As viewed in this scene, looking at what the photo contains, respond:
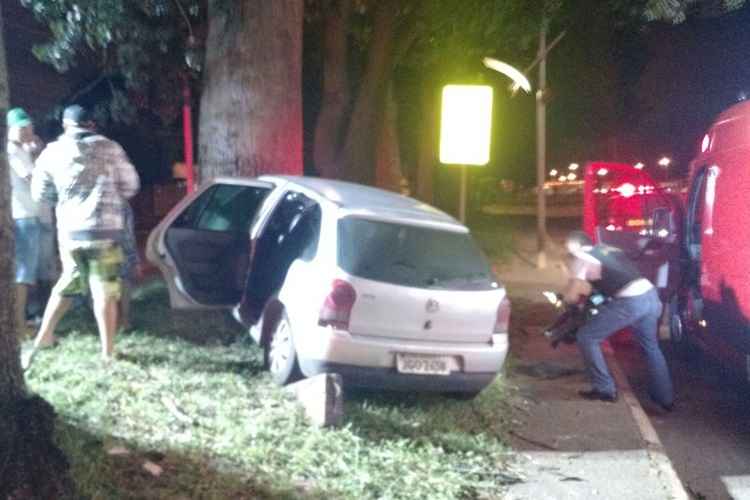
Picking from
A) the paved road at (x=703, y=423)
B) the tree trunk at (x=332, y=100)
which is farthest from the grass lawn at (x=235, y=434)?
the tree trunk at (x=332, y=100)

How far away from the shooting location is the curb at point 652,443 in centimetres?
621

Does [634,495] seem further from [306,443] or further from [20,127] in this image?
[20,127]

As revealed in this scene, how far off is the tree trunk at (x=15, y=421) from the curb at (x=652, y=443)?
144 inches

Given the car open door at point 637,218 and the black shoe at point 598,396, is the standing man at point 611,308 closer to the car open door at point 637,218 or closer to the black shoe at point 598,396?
the black shoe at point 598,396

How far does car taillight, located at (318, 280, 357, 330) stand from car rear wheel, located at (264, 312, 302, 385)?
0.49 m

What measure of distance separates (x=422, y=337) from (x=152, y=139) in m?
11.9

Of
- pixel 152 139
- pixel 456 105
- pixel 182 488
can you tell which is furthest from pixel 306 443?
pixel 152 139

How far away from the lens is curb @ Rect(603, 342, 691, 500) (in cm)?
621

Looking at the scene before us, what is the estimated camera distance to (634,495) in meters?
6.04

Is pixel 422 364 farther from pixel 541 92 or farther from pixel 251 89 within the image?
pixel 541 92

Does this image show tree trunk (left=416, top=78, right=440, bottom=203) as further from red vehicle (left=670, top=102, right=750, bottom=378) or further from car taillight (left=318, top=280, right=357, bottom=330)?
car taillight (left=318, top=280, right=357, bottom=330)

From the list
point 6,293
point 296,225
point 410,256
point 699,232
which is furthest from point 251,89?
point 6,293

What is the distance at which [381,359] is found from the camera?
265 inches

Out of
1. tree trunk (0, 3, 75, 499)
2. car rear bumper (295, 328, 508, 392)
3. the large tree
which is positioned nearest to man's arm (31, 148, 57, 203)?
car rear bumper (295, 328, 508, 392)
